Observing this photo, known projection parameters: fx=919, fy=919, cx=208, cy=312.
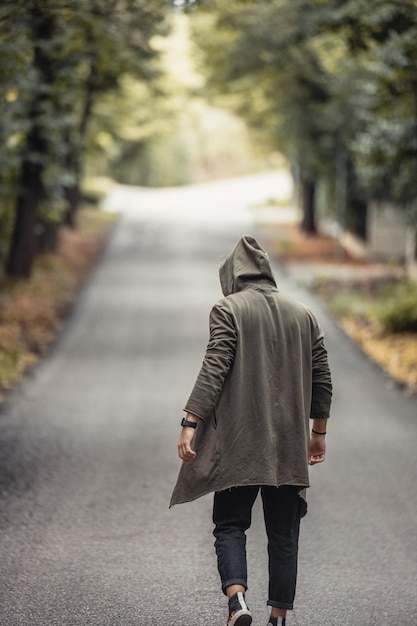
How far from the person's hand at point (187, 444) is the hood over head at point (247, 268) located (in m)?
0.74

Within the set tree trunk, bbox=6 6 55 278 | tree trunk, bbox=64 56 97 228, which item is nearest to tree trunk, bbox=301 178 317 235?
tree trunk, bbox=64 56 97 228

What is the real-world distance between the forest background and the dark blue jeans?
5.91m

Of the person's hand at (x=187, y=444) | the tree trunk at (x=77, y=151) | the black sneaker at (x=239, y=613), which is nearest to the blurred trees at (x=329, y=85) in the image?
the tree trunk at (x=77, y=151)

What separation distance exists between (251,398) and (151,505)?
2.72 m

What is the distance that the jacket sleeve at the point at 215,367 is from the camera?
430 centimetres

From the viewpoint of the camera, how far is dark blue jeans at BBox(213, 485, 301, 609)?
14.4 feet

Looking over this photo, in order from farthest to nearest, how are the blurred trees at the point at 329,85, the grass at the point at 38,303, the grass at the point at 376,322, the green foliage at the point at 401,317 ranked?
the green foliage at the point at 401,317, the grass at the point at 38,303, the grass at the point at 376,322, the blurred trees at the point at 329,85

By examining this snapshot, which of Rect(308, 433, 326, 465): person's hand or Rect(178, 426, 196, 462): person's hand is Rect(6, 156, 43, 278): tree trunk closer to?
Rect(308, 433, 326, 465): person's hand

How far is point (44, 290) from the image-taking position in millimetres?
19750

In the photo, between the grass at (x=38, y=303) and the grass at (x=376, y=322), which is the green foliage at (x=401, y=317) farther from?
the grass at (x=38, y=303)

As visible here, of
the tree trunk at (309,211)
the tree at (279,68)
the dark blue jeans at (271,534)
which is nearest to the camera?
the dark blue jeans at (271,534)

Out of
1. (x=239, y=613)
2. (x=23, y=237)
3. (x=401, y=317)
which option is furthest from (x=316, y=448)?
(x=23, y=237)

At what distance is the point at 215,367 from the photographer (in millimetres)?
4316

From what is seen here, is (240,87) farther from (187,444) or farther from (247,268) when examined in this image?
(187,444)
